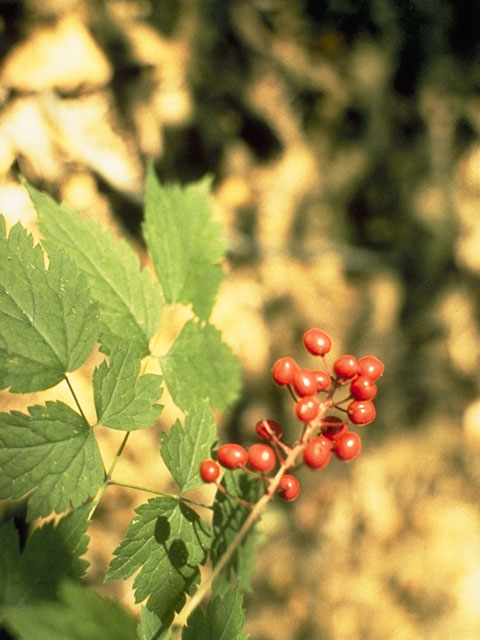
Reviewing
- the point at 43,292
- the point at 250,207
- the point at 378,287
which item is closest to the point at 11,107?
the point at 250,207

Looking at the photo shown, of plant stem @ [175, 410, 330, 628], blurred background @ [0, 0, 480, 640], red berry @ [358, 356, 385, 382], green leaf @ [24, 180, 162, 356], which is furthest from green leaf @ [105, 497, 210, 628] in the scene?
blurred background @ [0, 0, 480, 640]

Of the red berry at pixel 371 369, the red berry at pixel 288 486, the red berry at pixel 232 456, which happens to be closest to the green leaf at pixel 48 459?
the red berry at pixel 232 456

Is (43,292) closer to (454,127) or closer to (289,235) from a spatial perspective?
(289,235)

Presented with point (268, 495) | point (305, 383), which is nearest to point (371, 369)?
point (305, 383)

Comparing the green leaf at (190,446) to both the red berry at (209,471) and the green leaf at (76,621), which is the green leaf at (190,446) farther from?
the green leaf at (76,621)

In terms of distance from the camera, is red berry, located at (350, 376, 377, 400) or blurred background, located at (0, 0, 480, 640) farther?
blurred background, located at (0, 0, 480, 640)

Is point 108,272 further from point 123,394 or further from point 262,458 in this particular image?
point 262,458

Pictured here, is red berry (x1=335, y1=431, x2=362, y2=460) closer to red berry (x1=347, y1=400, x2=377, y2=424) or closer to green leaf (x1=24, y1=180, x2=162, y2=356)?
red berry (x1=347, y1=400, x2=377, y2=424)
